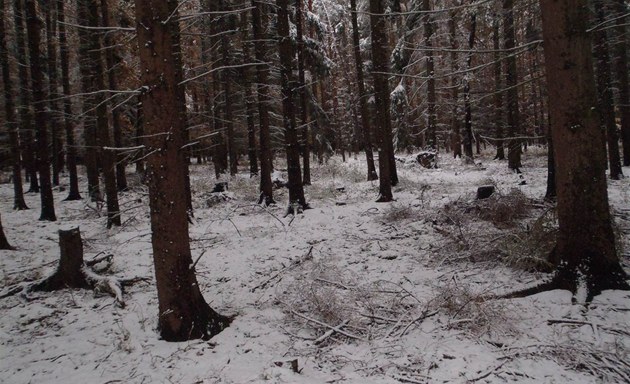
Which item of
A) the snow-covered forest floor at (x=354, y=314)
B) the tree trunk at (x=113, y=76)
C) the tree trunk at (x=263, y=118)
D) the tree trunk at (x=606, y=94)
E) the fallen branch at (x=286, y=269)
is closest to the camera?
the snow-covered forest floor at (x=354, y=314)

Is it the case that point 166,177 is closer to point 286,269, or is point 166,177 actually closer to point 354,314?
point 354,314

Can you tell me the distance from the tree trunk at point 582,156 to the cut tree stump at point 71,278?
6.91 meters

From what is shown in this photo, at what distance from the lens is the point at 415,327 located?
4.88 metres

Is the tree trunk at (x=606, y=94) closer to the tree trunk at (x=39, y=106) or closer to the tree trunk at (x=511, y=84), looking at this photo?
the tree trunk at (x=511, y=84)

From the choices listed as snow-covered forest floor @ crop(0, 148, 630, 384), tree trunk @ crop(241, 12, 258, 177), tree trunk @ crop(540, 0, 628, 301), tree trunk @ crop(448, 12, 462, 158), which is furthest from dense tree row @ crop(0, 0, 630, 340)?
snow-covered forest floor @ crop(0, 148, 630, 384)

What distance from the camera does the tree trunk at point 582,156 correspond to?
4754 millimetres

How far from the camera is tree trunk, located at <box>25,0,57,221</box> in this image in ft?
40.0

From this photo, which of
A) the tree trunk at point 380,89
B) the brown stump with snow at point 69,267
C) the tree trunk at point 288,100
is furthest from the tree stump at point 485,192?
the brown stump with snow at point 69,267

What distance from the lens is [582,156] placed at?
479 cm

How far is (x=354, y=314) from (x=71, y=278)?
5.25 meters

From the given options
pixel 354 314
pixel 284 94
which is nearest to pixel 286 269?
pixel 354 314

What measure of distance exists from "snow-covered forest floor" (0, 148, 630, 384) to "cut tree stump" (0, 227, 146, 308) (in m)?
0.18

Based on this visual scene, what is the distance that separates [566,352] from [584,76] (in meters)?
3.28

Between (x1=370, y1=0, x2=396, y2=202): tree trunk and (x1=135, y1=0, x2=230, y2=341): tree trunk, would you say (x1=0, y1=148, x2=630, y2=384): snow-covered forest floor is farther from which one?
(x1=370, y1=0, x2=396, y2=202): tree trunk
